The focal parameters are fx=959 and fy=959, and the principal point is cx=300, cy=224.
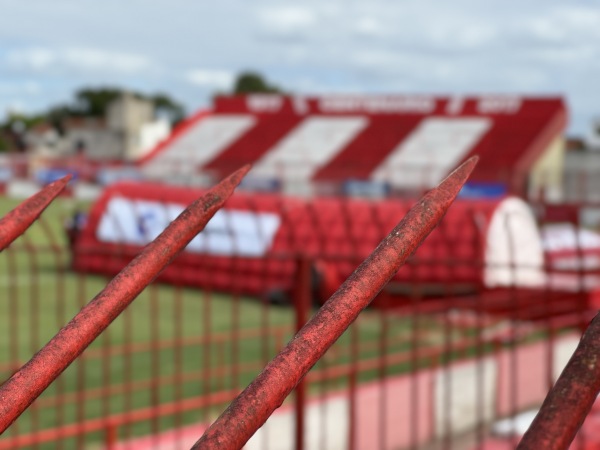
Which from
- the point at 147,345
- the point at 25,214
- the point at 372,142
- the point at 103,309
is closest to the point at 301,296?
the point at 147,345

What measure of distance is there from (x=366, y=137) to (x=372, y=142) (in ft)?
2.32

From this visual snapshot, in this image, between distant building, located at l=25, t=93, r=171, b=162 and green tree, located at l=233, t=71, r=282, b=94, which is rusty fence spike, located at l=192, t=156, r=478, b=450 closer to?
distant building, located at l=25, t=93, r=171, b=162

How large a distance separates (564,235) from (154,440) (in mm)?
10830

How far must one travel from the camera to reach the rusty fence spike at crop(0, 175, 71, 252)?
4.44 feet

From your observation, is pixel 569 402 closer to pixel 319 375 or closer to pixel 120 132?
pixel 319 375

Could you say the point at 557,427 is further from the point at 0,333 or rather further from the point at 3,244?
the point at 0,333

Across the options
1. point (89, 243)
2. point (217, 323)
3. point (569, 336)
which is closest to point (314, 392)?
point (569, 336)

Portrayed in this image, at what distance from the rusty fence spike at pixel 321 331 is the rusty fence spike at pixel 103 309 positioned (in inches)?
9.3

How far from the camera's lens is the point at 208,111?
4791 cm

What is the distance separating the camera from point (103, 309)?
42.9 inches

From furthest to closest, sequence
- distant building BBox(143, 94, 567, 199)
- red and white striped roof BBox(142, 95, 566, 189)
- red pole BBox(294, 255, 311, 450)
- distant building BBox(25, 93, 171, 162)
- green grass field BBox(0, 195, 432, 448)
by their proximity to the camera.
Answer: distant building BBox(25, 93, 171, 162), red and white striped roof BBox(142, 95, 566, 189), distant building BBox(143, 94, 567, 199), green grass field BBox(0, 195, 432, 448), red pole BBox(294, 255, 311, 450)

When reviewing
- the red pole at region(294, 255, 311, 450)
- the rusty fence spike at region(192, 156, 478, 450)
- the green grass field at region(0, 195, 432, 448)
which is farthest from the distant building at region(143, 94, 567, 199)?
the rusty fence spike at region(192, 156, 478, 450)

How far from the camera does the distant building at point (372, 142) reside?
114ft

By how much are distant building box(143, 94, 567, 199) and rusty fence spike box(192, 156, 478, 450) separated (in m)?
29.5
